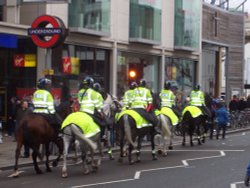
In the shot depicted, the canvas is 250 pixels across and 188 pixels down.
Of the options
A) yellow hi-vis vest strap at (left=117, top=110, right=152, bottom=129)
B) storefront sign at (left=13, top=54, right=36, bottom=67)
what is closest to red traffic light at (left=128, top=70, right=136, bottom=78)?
storefront sign at (left=13, top=54, right=36, bottom=67)

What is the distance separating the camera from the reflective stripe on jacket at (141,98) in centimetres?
1650

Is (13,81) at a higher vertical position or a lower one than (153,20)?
lower

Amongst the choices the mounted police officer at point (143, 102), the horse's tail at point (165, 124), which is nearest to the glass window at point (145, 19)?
the horse's tail at point (165, 124)

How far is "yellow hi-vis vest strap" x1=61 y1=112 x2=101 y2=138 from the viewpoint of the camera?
13500 mm

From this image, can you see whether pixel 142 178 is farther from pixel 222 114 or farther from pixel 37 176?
pixel 222 114

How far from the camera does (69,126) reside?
13516mm

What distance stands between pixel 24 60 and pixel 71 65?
2244 mm

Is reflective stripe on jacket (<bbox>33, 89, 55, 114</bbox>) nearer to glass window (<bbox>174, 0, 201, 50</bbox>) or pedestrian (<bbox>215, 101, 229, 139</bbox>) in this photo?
pedestrian (<bbox>215, 101, 229, 139</bbox>)

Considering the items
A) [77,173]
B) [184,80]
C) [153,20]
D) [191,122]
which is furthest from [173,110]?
[184,80]

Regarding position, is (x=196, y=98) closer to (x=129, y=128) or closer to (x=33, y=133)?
(x=129, y=128)

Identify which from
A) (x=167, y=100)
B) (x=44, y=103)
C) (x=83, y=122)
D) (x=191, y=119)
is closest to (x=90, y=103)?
(x=83, y=122)

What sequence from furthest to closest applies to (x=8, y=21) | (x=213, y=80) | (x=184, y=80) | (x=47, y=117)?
(x=213, y=80) < (x=184, y=80) < (x=8, y=21) < (x=47, y=117)

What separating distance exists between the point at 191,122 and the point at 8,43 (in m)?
8.14

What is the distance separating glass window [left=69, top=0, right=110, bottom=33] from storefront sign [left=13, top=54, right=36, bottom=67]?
2.37 metres
